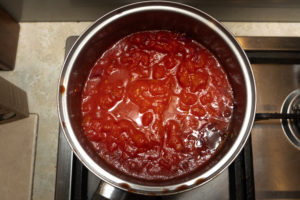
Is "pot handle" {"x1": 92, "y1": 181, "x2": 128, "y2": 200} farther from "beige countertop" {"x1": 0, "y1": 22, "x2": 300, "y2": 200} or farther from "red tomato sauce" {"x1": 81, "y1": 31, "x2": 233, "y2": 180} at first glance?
"beige countertop" {"x1": 0, "y1": 22, "x2": 300, "y2": 200}

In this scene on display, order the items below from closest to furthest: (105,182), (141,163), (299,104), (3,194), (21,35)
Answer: (105,182)
(141,163)
(299,104)
(3,194)
(21,35)

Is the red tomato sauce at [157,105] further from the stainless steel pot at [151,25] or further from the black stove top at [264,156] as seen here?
the black stove top at [264,156]

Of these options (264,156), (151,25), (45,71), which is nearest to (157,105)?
(151,25)

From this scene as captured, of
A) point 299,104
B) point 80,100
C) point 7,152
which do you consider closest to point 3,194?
point 7,152

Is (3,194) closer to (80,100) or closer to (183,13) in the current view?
(80,100)

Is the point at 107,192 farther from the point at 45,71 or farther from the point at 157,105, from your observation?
the point at 45,71

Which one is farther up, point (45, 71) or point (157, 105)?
point (45, 71)

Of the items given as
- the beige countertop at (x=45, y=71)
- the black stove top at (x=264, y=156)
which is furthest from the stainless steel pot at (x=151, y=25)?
the beige countertop at (x=45, y=71)
